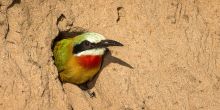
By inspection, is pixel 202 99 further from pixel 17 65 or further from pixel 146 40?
pixel 17 65

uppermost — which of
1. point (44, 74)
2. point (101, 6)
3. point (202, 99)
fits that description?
point (101, 6)

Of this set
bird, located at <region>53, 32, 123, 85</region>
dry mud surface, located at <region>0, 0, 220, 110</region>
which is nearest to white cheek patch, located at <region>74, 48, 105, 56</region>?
bird, located at <region>53, 32, 123, 85</region>

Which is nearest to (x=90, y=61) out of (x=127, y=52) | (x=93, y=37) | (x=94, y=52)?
(x=94, y=52)

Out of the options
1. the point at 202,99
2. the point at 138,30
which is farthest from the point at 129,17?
the point at 202,99

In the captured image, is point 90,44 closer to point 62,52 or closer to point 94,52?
point 94,52

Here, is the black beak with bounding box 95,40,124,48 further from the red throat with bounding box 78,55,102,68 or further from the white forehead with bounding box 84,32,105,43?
the red throat with bounding box 78,55,102,68

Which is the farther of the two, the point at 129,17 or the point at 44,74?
the point at 129,17
